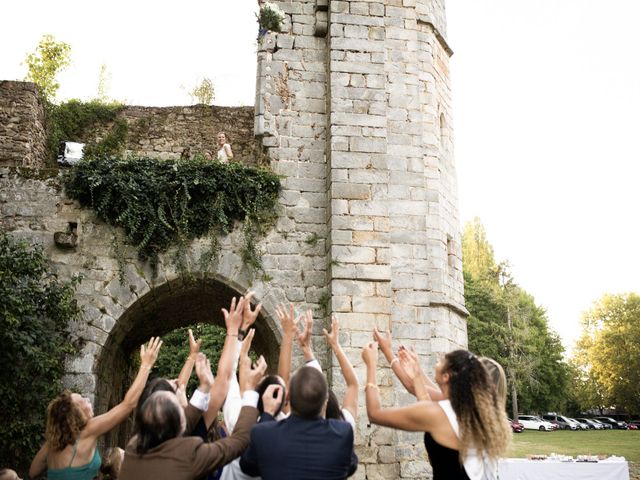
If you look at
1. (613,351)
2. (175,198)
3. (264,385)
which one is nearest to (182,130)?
(175,198)

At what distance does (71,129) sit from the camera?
1123cm

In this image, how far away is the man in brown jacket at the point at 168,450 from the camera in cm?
277

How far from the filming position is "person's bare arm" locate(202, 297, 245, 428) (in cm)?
334

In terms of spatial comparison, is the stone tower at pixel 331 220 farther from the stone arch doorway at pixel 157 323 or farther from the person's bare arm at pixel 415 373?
the person's bare arm at pixel 415 373

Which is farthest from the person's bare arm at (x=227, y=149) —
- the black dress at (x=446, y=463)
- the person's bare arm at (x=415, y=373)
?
the black dress at (x=446, y=463)

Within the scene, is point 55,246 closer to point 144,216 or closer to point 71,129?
point 144,216

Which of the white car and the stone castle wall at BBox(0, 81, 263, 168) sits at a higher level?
the stone castle wall at BBox(0, 81, 263, 168)

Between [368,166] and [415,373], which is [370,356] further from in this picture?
[368,166]

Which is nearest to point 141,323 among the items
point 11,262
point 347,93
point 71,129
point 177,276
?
point 177,276

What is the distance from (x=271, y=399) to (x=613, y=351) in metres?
39.2

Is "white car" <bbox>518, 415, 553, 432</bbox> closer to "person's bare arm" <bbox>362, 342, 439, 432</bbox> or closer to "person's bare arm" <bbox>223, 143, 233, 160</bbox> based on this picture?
"person's bare arm" <bbox>223, 143, 233, 160</bbox>

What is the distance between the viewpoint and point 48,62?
17.5 m

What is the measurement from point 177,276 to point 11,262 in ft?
6.84

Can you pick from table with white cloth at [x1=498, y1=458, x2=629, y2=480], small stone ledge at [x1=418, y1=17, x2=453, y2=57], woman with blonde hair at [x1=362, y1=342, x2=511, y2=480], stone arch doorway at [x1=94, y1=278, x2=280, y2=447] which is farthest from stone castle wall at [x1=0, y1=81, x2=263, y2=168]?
woman with blonde hair at [x1=362, y1=342, x2=511, y2=480]
